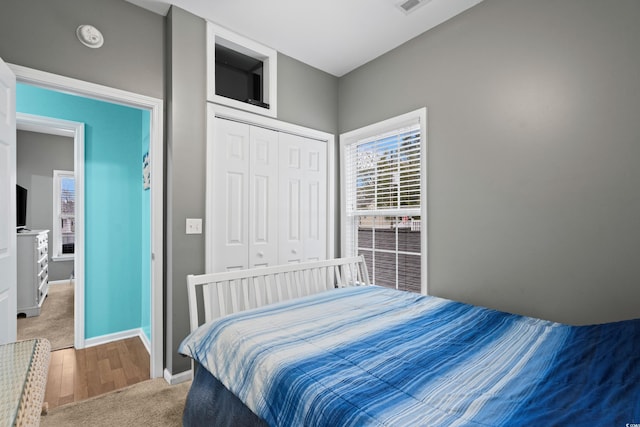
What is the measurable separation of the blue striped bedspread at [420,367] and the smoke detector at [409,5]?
2.13m

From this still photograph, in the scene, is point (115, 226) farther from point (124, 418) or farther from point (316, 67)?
point (316, 67)

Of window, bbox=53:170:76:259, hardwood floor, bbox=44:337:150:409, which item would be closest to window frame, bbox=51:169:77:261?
window, bbox=53:170:76:259

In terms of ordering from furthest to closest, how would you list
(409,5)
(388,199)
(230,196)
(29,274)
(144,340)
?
(29,274), (144,340), (388,199), (230,196), (409,5)

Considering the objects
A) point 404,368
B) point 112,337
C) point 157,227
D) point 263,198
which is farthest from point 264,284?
point 112,337

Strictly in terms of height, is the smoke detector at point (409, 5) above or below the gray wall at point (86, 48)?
above

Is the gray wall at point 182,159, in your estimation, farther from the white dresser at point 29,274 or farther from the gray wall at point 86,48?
the white dresser at point 29,274

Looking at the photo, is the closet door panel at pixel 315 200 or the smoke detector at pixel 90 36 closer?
the smoke detector at pixel 90 36

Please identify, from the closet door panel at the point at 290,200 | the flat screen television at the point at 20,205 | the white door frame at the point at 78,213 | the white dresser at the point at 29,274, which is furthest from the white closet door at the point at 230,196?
the flat screen television at the point at 20,205

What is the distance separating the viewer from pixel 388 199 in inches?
114

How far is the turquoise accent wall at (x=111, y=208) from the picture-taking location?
295 centimetres

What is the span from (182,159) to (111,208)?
4.63 feet

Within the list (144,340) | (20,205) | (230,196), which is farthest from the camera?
(20,205)

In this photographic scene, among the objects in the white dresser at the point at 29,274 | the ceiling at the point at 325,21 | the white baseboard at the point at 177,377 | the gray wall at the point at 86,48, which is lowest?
the white baseboard at the point at 177,377

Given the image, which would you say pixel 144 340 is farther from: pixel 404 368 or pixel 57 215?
pixel 57 215
